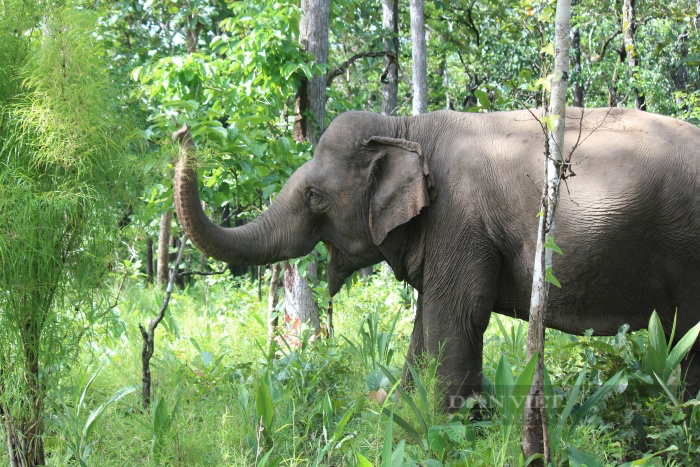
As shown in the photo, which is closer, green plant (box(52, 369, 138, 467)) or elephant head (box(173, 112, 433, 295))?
green plant (box(52, 369, 138, 467))

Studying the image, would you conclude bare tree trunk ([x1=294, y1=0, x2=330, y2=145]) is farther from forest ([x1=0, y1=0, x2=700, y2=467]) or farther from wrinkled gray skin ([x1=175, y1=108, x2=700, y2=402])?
wrinkled gray skin ([x1=175, y1=108, x2=700, y2=402])

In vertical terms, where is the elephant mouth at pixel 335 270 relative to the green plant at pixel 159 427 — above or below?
above

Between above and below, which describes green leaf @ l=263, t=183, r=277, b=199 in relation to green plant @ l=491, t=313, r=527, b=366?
above

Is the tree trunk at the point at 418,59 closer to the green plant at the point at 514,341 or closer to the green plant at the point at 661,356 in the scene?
the green plant at the point at 514,341

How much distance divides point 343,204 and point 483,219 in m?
0.88

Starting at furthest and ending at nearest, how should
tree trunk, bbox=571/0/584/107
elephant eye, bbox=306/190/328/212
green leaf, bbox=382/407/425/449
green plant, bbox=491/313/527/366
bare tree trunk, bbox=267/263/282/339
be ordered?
tree trunk, bbox=571/0/584/107, bare tree trunk, bbox=267/263/282/339, green plant, bbox=491/313/527/366, elephant eye, bbox=306/190/328/212, green leaf, bbox=382/407/425/449

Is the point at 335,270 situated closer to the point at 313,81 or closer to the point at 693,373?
the point at 313,81

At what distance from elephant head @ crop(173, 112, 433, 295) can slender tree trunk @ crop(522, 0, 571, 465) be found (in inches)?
46.0

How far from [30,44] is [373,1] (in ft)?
31.8

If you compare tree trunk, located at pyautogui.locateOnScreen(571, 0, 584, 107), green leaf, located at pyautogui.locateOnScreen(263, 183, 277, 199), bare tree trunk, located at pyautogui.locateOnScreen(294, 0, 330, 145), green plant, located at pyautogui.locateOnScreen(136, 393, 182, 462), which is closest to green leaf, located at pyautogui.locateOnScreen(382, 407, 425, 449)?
green plant, located at pyautogui.locateOnScreen(136, 393, 182, 462)

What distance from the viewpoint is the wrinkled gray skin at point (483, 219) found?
13.8 ft

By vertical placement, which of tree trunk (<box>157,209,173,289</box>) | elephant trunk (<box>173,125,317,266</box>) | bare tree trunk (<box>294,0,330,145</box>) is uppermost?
bare tree trunk (<box>294,0,330,145</box>)

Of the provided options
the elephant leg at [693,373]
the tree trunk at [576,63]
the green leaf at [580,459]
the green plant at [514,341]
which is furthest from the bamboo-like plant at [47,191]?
the tree trunk at [576,63]

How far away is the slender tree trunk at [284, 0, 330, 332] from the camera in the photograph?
657 centimetres
